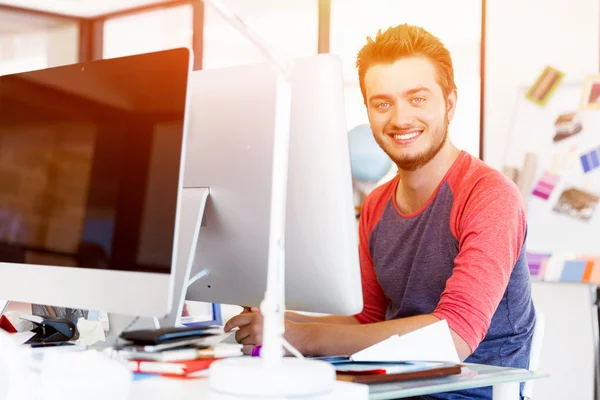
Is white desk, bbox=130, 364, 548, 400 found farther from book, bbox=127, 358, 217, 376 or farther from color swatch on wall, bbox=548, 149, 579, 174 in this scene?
color swatch on wall, bbox=548, 149, 579, 174

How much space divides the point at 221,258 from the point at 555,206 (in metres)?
2.77

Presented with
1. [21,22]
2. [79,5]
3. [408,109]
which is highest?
[79,5]

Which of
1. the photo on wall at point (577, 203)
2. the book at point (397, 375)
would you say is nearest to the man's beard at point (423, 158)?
the book at point (397, 375)

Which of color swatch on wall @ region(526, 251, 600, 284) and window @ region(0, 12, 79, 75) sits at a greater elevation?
window @ region(0, 12, 79, 75)

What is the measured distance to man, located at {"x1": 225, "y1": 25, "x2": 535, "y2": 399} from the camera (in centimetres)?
132

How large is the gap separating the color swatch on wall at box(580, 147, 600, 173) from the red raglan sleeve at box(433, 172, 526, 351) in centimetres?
222

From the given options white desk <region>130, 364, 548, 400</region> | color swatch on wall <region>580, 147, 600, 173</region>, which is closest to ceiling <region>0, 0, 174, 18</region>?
color swatch on wall <region>580, 147, 600, 173</region>

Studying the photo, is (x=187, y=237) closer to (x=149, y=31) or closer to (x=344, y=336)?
(x=344, y=336)

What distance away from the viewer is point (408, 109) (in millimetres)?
1768

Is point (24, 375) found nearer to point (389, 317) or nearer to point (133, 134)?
point (133, 134)

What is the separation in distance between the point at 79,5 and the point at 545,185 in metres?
4.07

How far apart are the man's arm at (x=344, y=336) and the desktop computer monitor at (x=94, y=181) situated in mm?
364

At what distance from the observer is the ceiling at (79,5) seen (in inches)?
231

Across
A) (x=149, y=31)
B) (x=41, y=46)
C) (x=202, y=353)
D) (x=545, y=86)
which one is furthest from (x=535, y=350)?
(x=41, y=46)
